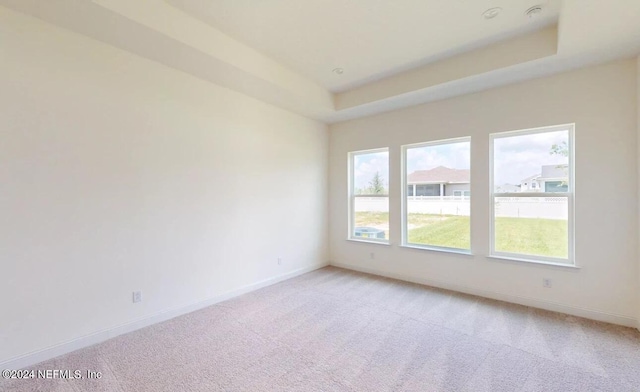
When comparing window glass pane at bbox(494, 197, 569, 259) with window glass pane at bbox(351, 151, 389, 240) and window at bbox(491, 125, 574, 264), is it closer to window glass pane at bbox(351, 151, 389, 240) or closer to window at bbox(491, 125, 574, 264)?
window at bbox(491, 125, 574, 264)

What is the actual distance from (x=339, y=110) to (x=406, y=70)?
47.8 inches

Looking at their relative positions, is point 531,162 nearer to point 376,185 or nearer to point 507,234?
point 507,234

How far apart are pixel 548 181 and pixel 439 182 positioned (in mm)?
1289

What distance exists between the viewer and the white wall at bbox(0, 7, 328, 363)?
7.09ft

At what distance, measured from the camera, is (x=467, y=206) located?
3.88 metres

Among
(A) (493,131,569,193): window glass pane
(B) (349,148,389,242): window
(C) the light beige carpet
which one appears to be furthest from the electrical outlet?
(A) (493,131,569,193): window glass pane

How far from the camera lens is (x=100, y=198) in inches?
101

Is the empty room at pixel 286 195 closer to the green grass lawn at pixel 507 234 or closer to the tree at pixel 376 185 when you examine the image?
the green grass lawn at pixel 507 234

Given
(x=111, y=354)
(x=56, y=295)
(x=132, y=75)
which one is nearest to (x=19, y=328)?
(x=56, y=295)

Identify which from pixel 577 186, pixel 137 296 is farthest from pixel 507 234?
pixel 137 296

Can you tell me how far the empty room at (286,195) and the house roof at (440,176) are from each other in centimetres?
3

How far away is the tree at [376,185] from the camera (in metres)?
4.84

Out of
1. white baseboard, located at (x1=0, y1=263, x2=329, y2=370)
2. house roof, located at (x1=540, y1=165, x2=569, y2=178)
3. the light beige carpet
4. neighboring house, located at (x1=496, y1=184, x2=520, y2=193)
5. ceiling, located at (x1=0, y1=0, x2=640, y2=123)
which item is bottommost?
the light beige carpet

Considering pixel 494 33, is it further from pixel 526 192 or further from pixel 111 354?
pixel 111 354
